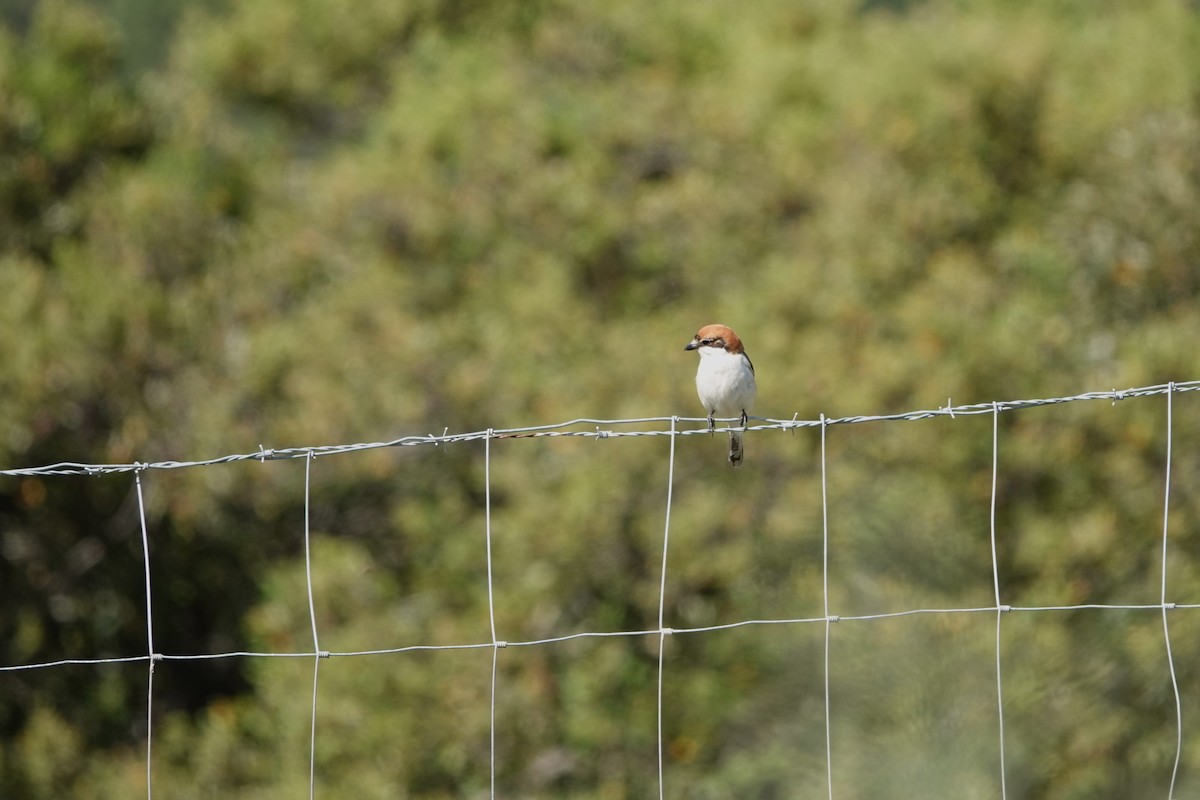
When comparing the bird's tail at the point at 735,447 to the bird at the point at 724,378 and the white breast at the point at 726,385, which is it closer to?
the bird at the point at 724,378

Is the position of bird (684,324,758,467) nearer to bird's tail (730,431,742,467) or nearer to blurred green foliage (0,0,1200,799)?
bird's tail (730,431,742,467)

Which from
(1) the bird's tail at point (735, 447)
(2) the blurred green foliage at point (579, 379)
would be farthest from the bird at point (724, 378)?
(2) the blurred green foliage at point (579, 379)

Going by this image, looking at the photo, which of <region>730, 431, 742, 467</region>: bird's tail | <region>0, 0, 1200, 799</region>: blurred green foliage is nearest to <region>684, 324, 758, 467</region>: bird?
<region>730, 431, 742, 467</region>: bird's tail

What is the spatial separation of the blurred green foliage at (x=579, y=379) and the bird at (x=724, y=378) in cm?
111

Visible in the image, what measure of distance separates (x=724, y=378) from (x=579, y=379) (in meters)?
3.55

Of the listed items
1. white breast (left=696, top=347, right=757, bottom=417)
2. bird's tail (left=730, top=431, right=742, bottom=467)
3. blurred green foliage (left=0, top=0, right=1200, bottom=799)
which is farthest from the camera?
blurred green foliage (left=0, top=0, right=1200, bottom=799)

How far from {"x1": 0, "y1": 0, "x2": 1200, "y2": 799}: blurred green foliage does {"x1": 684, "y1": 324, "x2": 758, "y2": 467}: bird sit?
3.63ft

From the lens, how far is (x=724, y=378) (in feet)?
17.8

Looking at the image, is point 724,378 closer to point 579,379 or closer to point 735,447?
point 735,447

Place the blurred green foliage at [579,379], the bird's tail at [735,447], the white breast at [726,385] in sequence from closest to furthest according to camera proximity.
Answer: the white breast at [726,385] → the bird's tail at [735,447] → the blurred green foliage at [579,379]

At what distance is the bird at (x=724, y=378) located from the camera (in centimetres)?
542

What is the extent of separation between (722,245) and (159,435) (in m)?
3.88

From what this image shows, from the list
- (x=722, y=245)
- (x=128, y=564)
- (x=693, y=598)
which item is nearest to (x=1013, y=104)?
(x=722, y=245)

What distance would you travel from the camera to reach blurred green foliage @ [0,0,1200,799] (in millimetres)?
8250
